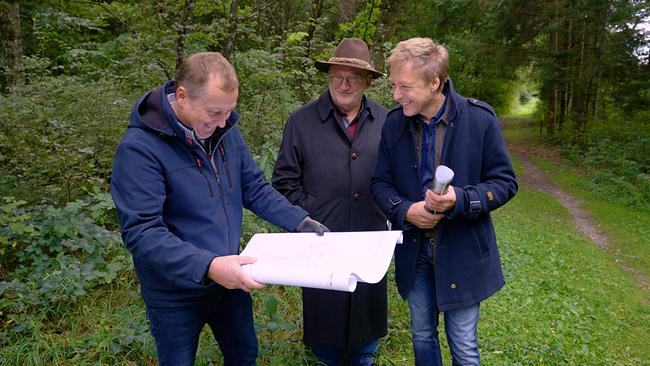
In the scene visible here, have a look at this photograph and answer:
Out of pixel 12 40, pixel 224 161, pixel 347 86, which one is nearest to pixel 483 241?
pixel 347 86

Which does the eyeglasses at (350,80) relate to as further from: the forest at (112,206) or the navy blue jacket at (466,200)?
the forest at (112,206)

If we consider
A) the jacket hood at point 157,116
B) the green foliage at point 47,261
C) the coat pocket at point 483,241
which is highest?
the jacket hood at point 157,116

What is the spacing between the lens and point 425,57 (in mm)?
2410

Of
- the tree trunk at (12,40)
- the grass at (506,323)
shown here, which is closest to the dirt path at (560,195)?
the grass at (506,323)

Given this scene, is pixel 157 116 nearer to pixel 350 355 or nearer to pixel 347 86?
pixel 347 86

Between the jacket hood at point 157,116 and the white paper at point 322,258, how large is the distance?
619mm

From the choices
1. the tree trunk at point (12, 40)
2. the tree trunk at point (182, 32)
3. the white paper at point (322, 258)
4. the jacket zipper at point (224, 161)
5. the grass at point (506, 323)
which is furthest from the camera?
the tree trunk at point (12, 40)

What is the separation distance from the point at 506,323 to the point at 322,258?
3.19 metres

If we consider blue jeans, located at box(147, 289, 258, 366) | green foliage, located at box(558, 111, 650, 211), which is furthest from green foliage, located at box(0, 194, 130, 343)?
green foliage, located at box(558, 111, 650, 211)

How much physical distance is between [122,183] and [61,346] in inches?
75.8

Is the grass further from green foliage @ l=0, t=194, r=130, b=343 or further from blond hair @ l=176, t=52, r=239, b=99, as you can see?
blond hair @ l=176, t=52, r=239, b=99

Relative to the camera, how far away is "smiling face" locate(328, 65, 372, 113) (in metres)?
3.10

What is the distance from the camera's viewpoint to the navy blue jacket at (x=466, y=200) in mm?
2448

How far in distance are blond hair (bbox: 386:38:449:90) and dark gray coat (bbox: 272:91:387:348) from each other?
0.77 metres
